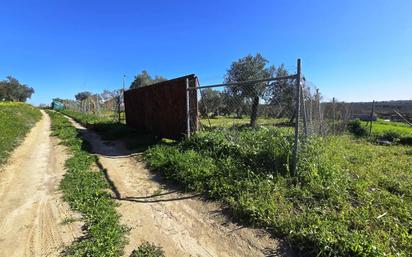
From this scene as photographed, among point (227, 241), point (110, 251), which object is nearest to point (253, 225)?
point (227, 241)

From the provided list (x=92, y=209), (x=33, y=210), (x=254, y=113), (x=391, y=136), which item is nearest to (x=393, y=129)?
(x=391, y=136)

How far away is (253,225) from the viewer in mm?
3439

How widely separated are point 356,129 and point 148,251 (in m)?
11.8

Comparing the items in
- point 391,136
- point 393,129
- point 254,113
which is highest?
point 254,113

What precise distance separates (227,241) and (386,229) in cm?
195

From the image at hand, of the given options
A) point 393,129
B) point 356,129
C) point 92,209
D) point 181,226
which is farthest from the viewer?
point 356,129

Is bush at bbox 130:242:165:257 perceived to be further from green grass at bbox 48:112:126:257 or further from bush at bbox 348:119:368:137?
bush at bbox 348:119:368:137

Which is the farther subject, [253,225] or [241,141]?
[241,141]

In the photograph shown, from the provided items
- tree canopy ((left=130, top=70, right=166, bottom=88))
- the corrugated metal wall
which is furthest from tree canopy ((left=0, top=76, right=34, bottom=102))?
the corrugated metal wall

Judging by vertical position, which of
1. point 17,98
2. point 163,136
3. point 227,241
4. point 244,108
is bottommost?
point 227,241

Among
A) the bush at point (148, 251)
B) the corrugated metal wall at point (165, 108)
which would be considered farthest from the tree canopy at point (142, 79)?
the bush at point (148, 251)

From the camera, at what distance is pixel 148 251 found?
114 inches

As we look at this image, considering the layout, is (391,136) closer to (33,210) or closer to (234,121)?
(234,121)

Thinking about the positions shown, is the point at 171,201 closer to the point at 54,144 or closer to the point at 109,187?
the point at 109,187
